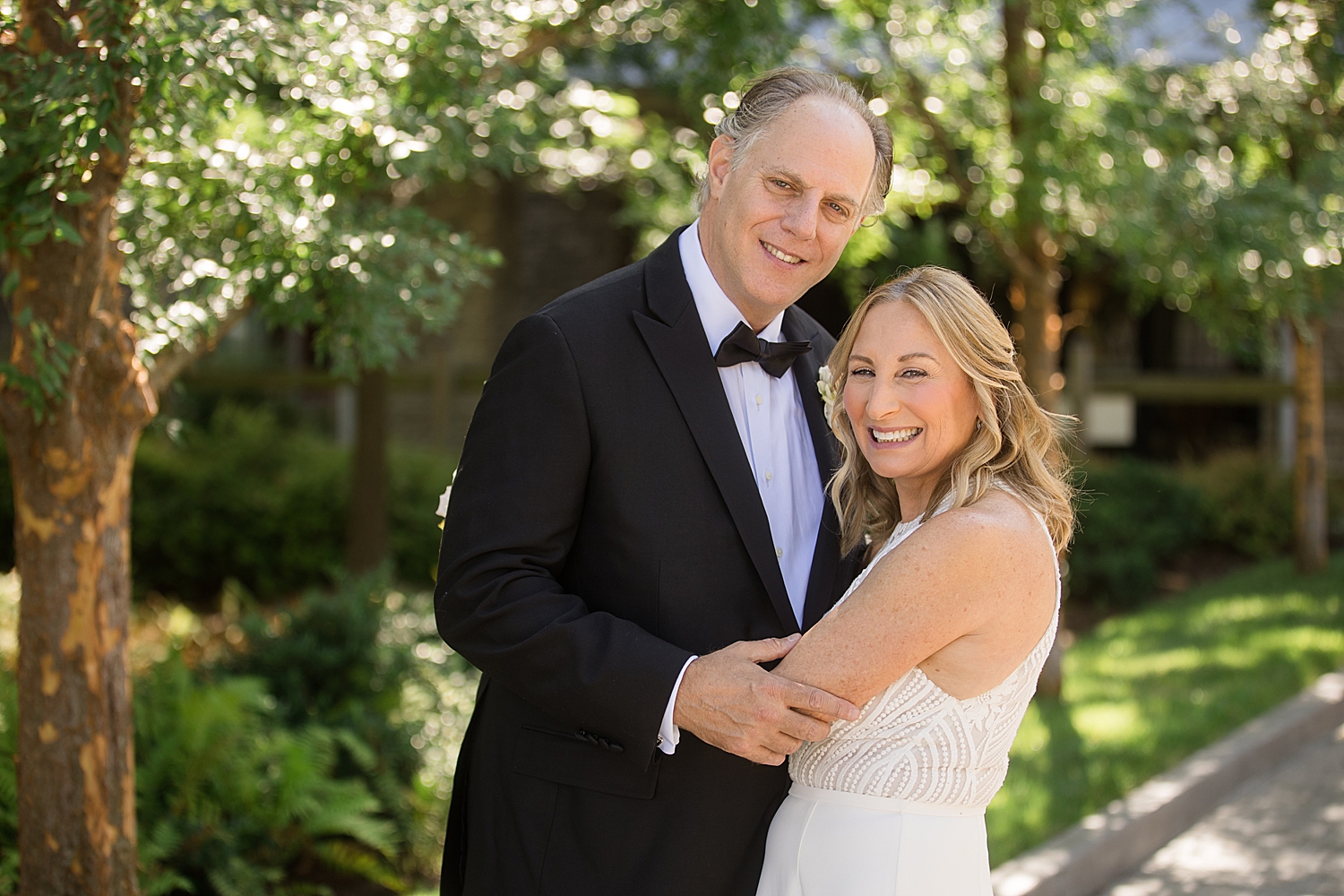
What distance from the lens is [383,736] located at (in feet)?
16.4

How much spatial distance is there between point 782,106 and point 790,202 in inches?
7.8

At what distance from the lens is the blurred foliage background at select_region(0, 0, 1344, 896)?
322cm

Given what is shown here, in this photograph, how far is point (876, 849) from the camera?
2.16m

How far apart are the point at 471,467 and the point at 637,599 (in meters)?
0.39

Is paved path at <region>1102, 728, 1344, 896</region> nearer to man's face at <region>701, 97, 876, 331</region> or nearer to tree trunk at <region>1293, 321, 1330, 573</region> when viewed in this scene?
man's face at <region>701, 97, 876, 331</region>

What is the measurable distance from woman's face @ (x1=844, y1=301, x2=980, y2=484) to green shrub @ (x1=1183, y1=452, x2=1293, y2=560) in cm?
999

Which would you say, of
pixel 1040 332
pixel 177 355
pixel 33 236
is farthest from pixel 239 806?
pixel 1040 332

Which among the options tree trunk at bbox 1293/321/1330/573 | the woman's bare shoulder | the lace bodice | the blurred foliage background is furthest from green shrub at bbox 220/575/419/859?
tree trunk at bbox 1293/321/1330/573

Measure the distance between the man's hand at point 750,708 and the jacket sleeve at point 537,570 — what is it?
0.05m

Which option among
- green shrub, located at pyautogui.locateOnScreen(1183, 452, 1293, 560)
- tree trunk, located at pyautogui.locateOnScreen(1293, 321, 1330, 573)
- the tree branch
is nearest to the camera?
the tree branch

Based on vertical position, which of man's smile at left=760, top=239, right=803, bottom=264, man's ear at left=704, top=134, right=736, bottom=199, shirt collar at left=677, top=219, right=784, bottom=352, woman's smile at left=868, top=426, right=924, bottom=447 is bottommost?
woman's smile at left=868, top=426, right=924, bottom=447

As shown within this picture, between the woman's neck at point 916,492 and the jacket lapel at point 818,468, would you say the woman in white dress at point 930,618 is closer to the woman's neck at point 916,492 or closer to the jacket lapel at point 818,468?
the woman's neck at point 916,492

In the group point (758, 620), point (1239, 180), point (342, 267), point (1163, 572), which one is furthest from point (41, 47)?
point (1163, 572)

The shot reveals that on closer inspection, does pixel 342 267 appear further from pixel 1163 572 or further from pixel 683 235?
pixel 1163 572
